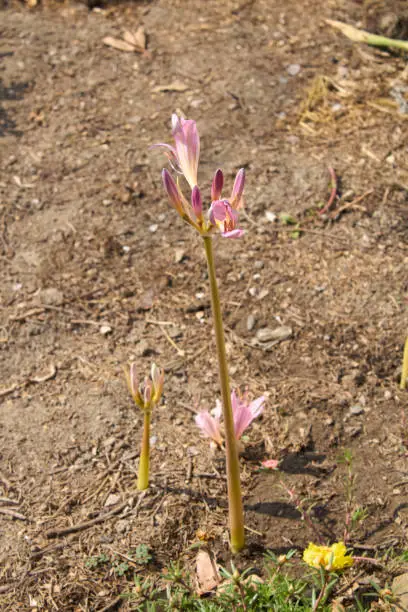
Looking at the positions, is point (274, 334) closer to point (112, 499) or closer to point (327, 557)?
point (112, 499)

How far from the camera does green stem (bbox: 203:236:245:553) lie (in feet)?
6.20

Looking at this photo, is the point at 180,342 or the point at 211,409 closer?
the point at 211,409

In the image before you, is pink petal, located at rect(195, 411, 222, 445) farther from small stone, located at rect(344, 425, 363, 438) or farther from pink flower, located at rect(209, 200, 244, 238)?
pink flower, located at rect(209, 200, 244, 238)

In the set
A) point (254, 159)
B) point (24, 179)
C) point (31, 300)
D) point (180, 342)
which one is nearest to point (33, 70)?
point (24, 179)

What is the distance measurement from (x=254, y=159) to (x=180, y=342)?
138 centimetres

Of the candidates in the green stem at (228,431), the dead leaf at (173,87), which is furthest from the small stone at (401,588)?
the dead leaf at (173,87)

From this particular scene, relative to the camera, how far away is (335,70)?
471cm

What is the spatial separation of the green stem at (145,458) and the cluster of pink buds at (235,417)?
0.84 feet

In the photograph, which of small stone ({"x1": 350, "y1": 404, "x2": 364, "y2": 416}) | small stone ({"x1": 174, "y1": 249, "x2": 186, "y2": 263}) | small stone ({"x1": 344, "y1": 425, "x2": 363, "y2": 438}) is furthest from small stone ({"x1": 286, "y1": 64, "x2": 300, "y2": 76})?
small stone ({"x1": 344, "y1": 425, "x2": 363, "y2": 438})

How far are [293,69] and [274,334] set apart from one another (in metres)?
2.31

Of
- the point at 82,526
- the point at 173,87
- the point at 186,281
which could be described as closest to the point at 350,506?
the point at 82,526

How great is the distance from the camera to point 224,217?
5.66 ft

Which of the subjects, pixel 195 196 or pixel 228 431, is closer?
pixel 195 196

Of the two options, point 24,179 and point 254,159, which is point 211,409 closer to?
point 254,159
